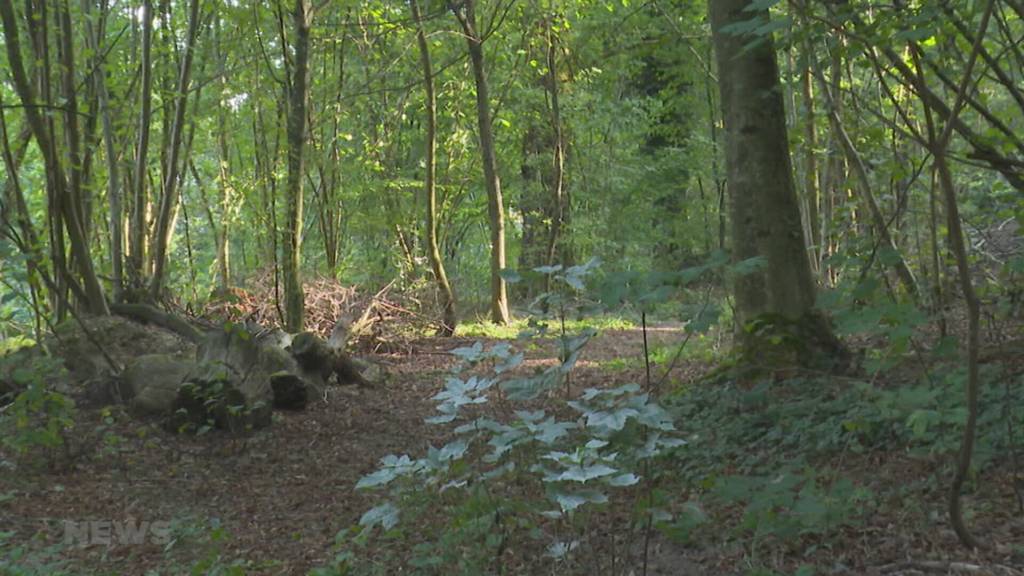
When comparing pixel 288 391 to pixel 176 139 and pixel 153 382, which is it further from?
pixel 176 139

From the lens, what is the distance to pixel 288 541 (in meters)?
4.40

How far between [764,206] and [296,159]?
201 inches

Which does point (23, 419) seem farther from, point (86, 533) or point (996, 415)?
point (996, 415)

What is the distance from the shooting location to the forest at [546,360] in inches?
115

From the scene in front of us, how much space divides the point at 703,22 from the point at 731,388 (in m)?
9.22

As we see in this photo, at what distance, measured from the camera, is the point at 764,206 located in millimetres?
5867

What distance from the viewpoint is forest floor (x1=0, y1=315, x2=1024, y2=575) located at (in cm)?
329

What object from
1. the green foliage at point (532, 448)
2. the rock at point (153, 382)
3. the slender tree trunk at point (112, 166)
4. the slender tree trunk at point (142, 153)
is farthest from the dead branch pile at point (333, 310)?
the green foliage at point (532, 448)

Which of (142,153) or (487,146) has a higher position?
(487,146)

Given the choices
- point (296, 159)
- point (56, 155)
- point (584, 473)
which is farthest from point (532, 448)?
point (296, 159)

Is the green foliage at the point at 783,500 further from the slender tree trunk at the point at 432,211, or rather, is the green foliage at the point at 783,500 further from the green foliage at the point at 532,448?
the slender tree trunk at the point at 432,211

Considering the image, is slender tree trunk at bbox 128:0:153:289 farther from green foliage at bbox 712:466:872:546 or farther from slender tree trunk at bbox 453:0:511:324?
green foliage at bbox 712:466:872:546

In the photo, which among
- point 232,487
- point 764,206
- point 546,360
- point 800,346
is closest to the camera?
point 232,487

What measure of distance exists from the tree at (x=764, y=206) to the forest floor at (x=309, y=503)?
124 cm
